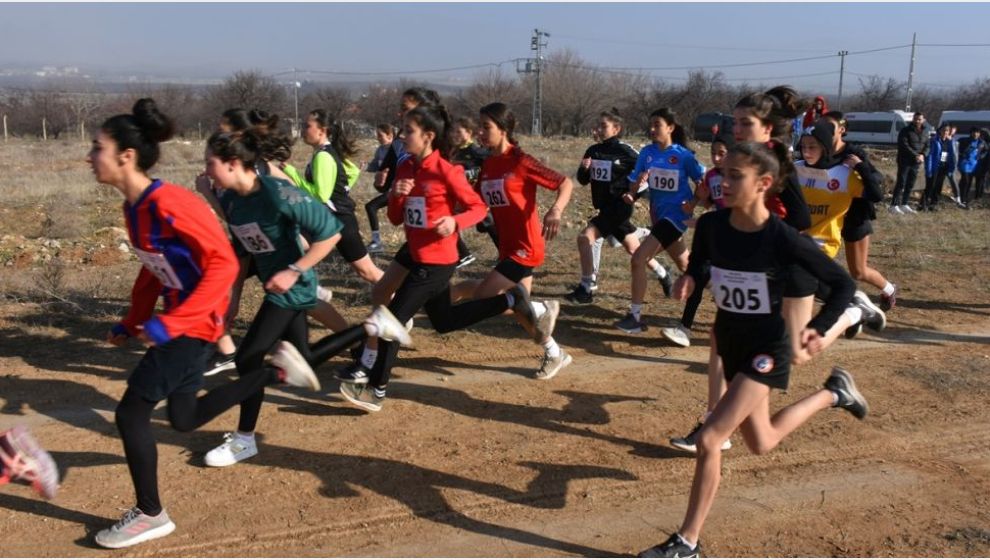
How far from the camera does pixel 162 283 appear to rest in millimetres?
3967

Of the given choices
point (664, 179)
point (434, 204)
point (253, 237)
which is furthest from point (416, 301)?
point (664, 179)

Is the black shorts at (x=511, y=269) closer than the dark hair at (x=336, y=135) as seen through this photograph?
Yes

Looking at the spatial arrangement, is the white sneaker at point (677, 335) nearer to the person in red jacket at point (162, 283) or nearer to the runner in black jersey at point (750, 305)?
the runner in black jersey at point (750, 305)

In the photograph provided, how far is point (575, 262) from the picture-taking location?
34.3 ft

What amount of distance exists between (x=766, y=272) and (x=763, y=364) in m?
0.41

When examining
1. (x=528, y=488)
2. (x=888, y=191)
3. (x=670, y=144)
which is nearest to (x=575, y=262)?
(x=670, y=144)

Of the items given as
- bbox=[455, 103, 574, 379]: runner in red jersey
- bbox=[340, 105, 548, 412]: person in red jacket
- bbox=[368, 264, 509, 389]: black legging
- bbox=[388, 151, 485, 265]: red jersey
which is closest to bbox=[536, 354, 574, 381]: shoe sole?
bbox=[455, 103, 574, 379]: runner in red jersey

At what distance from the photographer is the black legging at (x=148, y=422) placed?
3771mm

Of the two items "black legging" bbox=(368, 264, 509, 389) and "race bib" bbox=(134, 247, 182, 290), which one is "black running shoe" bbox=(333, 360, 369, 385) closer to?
"black legging" bbox=(368, 264, 509, 389)

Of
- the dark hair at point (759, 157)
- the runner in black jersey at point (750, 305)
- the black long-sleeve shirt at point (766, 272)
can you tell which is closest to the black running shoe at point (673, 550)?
the runner in black jersey at point (750, 305)

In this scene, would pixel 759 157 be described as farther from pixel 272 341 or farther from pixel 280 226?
pixel 272 341

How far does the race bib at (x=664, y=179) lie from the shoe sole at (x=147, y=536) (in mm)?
5068

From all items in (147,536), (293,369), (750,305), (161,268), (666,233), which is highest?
(161,268)

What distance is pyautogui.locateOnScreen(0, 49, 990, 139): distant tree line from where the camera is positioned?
49.7m
